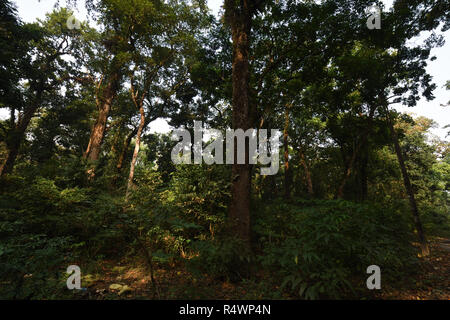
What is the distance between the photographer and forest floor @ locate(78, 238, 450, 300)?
9.92 ft

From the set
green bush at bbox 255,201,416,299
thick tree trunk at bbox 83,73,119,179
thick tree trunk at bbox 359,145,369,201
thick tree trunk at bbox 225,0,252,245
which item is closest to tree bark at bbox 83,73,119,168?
thick tree trunk at bbox 83,73,119,179

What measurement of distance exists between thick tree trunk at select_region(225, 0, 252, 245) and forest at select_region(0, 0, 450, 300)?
38 millimetres

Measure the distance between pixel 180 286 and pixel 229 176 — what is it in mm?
3268

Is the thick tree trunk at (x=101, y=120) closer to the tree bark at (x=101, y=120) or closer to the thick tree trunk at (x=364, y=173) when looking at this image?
the tree bark at (x=101, y=120)

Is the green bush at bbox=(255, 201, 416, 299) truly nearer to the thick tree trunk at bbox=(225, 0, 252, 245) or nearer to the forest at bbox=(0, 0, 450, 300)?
the forest at bbox=(0, 0, 450, 300)

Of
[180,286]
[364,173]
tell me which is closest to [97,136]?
[180,286]

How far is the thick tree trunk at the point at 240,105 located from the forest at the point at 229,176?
4 cm

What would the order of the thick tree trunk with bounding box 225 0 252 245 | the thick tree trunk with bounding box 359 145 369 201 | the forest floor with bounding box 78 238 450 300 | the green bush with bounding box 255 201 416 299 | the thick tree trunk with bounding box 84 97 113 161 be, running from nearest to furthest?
the green bush with bounding box 255 201 416 299 → the forest floor with bounding box 78 238 450 300 → the thick tree trunk with bounding box 225 0 252 245 → the thick tree trunk with bounding box 84 97 113 161 → the thick tree trunk with bounding box 359 145 369 201

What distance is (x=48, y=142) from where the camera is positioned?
21109 mm

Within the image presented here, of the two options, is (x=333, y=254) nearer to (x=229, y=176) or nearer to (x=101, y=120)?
(x=229, y=176)

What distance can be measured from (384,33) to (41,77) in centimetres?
2290
